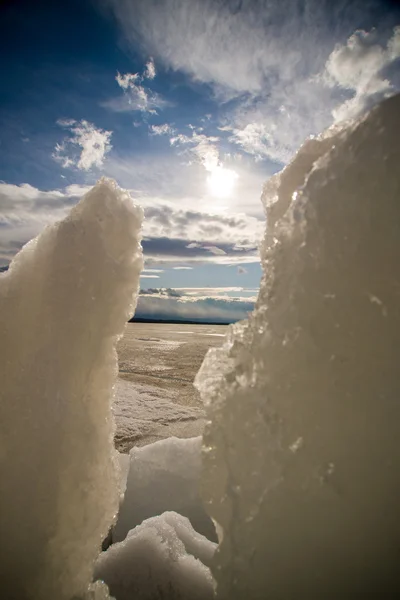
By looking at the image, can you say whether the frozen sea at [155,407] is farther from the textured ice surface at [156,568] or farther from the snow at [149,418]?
the textured ice surface at [156,568]

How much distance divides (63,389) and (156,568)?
3.20 feet

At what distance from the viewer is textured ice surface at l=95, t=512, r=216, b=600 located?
1570 millimetres

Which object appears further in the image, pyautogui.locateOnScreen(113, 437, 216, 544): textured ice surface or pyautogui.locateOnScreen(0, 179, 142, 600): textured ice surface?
pyautogui.locateOnScreen(113, 437, 216, 544): textured ice surface

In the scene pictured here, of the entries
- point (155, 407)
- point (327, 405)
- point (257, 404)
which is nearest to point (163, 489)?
point (257, 404)

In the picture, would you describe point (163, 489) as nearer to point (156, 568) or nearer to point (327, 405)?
point (156, 568)

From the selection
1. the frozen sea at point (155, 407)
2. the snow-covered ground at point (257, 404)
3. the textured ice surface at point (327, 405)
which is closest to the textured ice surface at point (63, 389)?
the snow-covered ground at point (257, 404)

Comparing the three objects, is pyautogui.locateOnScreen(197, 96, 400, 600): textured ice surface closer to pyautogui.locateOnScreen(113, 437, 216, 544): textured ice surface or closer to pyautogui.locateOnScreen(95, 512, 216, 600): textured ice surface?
pyautogui.locateOnScreen(95, 512, 216, 600): textured ice surface

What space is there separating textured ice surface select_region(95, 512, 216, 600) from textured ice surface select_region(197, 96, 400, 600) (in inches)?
21.3

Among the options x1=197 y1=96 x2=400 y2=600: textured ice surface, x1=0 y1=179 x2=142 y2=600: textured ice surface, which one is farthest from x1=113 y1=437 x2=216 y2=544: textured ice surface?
x1=197 y1=96 x2=400 y2=600: textured ice surface

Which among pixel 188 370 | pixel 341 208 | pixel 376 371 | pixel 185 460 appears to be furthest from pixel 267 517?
pixel 188 370

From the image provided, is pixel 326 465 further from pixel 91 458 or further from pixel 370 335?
pixel 91 458

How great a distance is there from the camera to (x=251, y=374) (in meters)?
1.24

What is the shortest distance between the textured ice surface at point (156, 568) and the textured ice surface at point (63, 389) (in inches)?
9.5

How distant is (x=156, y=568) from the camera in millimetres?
1654
